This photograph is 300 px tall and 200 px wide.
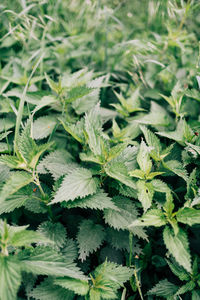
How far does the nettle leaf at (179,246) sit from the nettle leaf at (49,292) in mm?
553

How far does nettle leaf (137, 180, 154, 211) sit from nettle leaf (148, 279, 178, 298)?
495 mm

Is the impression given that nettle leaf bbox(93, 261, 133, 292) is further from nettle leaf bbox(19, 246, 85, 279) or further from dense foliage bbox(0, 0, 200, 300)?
nettle leaf bbox(19, 246, 85, 279)

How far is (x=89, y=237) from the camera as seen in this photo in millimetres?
1302

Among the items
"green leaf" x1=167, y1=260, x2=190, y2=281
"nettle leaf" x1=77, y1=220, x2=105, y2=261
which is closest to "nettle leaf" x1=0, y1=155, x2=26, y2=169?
"nettle leaf" x1=77, y1=220, x2=105, y2=261

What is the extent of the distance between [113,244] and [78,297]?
320 mm

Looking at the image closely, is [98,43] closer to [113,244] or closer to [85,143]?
[85,143]

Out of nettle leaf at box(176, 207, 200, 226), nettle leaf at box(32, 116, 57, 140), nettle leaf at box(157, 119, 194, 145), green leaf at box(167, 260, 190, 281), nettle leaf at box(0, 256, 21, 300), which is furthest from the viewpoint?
nettle leaf at box(32, 116, 57, 140)

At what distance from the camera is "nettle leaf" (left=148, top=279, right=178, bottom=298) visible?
1253mm

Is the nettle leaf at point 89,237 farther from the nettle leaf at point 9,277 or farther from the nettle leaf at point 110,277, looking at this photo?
the nettle leaf at point 9,277

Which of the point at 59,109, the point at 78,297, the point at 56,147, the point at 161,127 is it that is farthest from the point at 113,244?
the point at 59,109

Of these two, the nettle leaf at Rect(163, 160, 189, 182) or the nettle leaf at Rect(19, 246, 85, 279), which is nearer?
the nettle leaf at Rect(19, 246, 85, 279)

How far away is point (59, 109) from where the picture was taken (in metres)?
1.77

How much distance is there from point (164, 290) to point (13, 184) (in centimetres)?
98

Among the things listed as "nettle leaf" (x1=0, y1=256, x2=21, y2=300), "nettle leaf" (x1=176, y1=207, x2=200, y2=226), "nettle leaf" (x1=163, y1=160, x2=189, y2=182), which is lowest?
"nettle leaf" (x1=176, y1=207, x2=200, y2=226)
